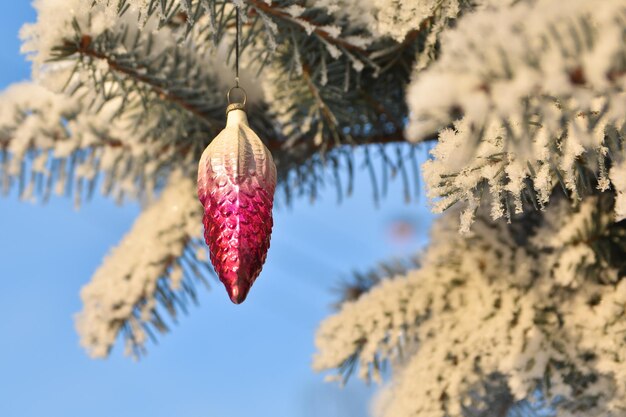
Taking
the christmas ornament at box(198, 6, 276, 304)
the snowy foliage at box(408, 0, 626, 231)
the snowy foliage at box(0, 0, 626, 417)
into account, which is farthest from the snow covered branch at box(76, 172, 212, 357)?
the snowy foliage at box(408, 0, 626, 231)

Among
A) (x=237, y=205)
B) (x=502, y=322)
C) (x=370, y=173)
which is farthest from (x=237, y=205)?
(x=370, y=173)

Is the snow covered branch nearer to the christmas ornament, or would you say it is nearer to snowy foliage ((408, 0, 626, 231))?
the christmas ornament

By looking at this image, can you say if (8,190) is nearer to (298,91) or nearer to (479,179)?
(298,91)

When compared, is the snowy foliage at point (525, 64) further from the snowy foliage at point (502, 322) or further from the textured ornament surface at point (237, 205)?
the snowy foliage at point (502, 322)

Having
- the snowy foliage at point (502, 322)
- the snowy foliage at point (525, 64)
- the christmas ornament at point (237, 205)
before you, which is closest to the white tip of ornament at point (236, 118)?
the christmas ornament at point (237, 205)

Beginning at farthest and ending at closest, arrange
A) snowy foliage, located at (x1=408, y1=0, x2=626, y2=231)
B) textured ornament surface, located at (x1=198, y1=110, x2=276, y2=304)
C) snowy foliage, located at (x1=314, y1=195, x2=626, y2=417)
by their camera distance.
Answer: snowy foliage, located at (x1=314, y1=195, x2=626, y2=417) < textured ornament surface, located at (x1=198, y1=110, x2=276, y2=304) < snowy foliage, located at (x1=408, y1=0, x2=626, y2=231)

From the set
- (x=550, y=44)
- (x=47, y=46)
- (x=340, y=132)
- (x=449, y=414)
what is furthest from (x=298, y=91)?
(x=550, y=44)

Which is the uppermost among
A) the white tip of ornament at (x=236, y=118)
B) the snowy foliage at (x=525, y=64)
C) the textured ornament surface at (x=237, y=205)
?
the white tip of ornament at (x=236, y=118)

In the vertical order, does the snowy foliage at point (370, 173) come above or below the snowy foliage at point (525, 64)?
above
